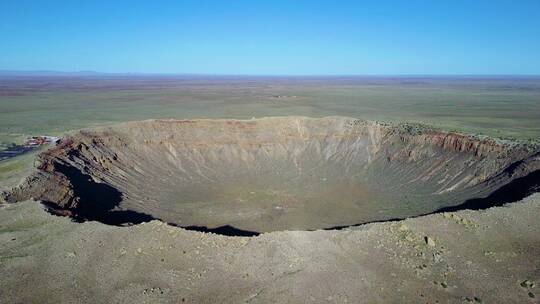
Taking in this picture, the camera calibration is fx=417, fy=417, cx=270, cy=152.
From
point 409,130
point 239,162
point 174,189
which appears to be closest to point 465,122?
point 409,130

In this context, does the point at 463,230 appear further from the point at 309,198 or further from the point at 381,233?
the point at 309,198

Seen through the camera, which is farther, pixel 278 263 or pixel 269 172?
pixel 269 172

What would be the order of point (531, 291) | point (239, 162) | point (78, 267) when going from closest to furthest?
point (531, 291), point (78, 267), point (239, 162)

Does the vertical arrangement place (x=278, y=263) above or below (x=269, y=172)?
above

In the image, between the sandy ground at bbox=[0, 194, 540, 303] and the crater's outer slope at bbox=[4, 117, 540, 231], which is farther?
the crater's outer slope at bbox=[4, 117, 540, 231]
